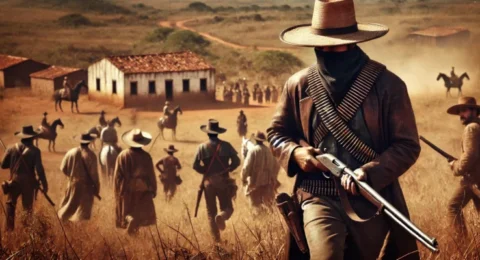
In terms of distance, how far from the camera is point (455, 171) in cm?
1060

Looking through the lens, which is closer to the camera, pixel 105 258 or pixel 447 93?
pixel 105 258

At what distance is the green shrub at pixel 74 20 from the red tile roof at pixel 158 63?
3444 mm

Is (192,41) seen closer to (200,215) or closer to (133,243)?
(200,215)

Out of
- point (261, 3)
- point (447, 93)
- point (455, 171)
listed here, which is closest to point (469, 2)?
point (447, 93)

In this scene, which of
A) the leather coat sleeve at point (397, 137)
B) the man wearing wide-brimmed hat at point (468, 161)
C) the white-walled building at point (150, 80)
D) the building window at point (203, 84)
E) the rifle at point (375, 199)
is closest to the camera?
the rifle at point (375, 199)

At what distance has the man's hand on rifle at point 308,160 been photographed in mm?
5141

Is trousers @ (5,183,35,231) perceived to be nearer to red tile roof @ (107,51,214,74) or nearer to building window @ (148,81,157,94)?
red tile roof @ (107,51,214,74)

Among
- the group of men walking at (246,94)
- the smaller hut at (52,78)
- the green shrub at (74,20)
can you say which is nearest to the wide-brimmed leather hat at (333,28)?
the smaller hut at (52,78)

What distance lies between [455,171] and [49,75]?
2368 cm

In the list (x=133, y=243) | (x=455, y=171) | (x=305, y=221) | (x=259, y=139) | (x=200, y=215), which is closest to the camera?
(x=305, y=221)

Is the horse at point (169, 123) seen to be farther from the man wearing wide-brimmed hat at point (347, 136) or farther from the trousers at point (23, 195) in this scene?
the man wearing wide-brimmed hat at point (347, 136)

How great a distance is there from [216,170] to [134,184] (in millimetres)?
1320

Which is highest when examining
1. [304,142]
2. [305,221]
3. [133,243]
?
[304,142]

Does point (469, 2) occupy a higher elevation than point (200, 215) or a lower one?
higher
